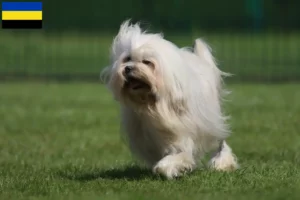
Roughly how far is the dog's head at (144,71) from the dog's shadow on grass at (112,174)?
0.64 metres

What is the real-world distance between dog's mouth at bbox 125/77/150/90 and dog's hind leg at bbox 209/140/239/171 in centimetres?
125

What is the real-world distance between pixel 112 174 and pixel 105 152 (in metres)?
1.93

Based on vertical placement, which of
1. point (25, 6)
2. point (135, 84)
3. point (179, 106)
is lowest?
point (25, 6)

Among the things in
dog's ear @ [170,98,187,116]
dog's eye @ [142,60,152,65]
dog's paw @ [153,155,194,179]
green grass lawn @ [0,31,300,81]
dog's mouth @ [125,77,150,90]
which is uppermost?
dog's eye @ [142,60,152,65]

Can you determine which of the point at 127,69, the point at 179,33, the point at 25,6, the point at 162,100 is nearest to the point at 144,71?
the point at 127,69

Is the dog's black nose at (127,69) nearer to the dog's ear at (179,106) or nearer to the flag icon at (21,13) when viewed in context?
the dog's ear at (179,106)

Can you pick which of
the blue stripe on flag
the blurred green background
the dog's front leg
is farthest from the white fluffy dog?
the blurred green background

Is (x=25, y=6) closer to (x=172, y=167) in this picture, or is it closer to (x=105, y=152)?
(x=105, y=152)

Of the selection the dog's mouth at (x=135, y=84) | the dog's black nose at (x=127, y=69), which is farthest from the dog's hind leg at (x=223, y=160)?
the dog's black nose at (x=127, y=69)

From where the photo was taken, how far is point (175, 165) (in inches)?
262

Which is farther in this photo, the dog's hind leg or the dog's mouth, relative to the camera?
the dog's hind leg

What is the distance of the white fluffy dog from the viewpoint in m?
6.61

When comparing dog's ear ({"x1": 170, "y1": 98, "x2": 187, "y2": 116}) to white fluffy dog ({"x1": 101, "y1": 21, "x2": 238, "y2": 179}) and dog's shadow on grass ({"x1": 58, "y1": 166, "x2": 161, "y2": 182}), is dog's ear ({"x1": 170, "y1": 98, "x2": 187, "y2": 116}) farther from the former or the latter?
dog's shadow on grass ({"x1": 58, "y1": 166, "x2": 161, "y2": 182})

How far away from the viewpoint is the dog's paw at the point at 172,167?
259 inches
